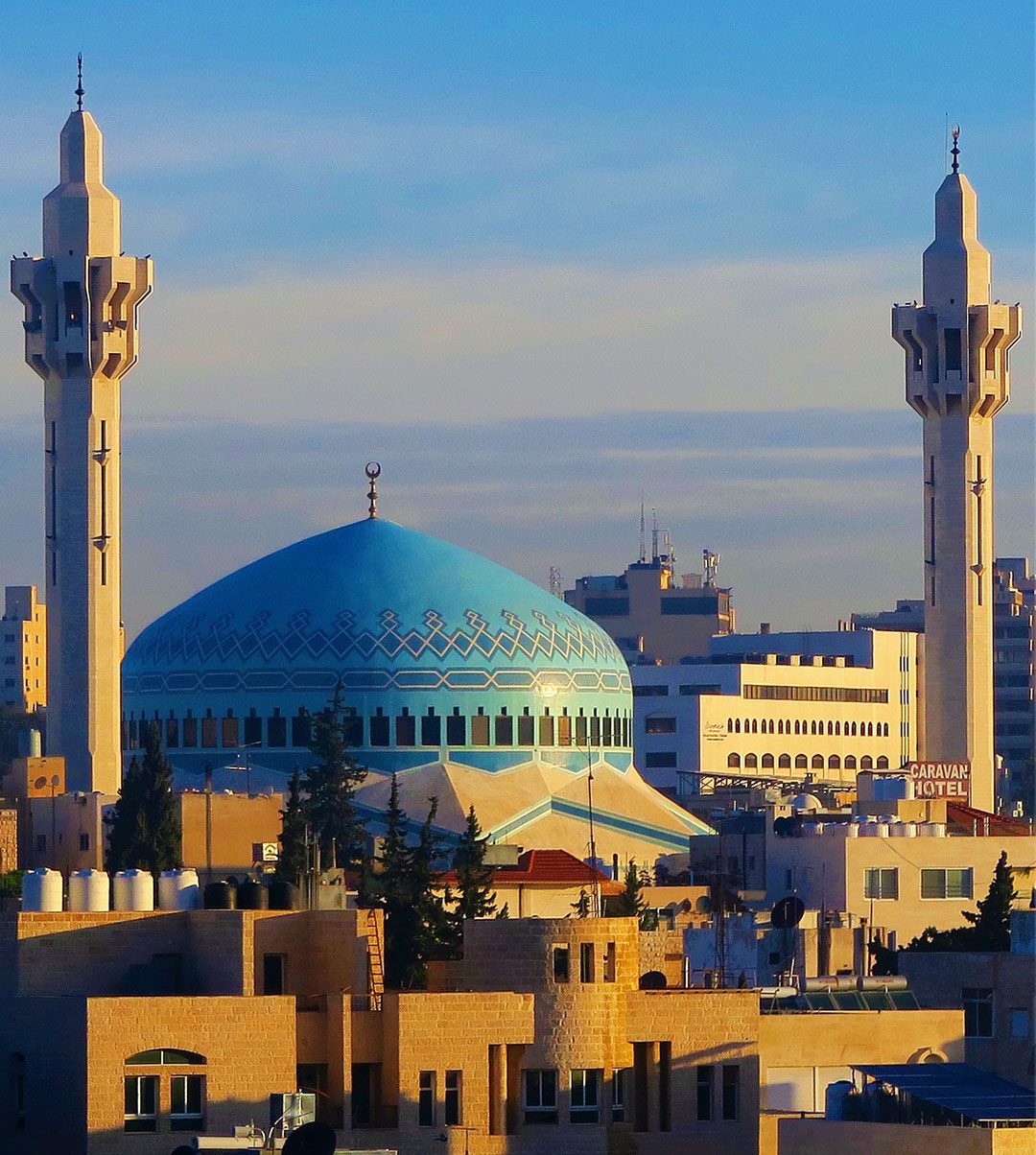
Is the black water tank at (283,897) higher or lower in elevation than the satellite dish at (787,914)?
higher

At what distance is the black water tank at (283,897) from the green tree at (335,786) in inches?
824

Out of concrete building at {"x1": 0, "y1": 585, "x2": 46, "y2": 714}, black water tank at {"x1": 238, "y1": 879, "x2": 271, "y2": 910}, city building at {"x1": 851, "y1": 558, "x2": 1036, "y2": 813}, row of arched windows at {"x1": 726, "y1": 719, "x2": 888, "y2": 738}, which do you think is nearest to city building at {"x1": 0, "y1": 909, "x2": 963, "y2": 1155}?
black water tank at {"x1": 238, "y1": 879, "x2": 271, "y2": 910}

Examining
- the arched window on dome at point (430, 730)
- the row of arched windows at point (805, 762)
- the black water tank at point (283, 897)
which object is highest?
the arched window on dome at point (430, 730)

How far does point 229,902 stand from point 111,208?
30.0 m

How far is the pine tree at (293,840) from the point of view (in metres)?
39.6

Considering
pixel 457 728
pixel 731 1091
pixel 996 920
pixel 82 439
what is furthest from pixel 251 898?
pixel 457 728

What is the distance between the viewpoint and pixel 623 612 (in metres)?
111

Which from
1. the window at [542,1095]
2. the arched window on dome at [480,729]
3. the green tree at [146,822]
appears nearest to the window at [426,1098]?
the window at [542,1095]

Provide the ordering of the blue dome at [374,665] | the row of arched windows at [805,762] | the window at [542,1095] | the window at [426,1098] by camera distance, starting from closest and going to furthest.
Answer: the window at [426,1098]
the window at [542,1095]
the blue dome at [374,665]
the row of arched windows at [805,762]

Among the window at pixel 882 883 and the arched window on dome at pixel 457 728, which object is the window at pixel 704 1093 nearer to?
the window at pixel 882 883

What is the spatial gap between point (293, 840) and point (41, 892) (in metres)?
16.2

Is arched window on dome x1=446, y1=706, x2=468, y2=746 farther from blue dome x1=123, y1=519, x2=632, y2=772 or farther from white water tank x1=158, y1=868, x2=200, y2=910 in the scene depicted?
white water tank x1=158, y1=868, x2=200, y2=910

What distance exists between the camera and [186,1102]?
87.8 ft

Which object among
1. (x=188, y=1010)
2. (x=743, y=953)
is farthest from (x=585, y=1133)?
(x=743, y=953)
